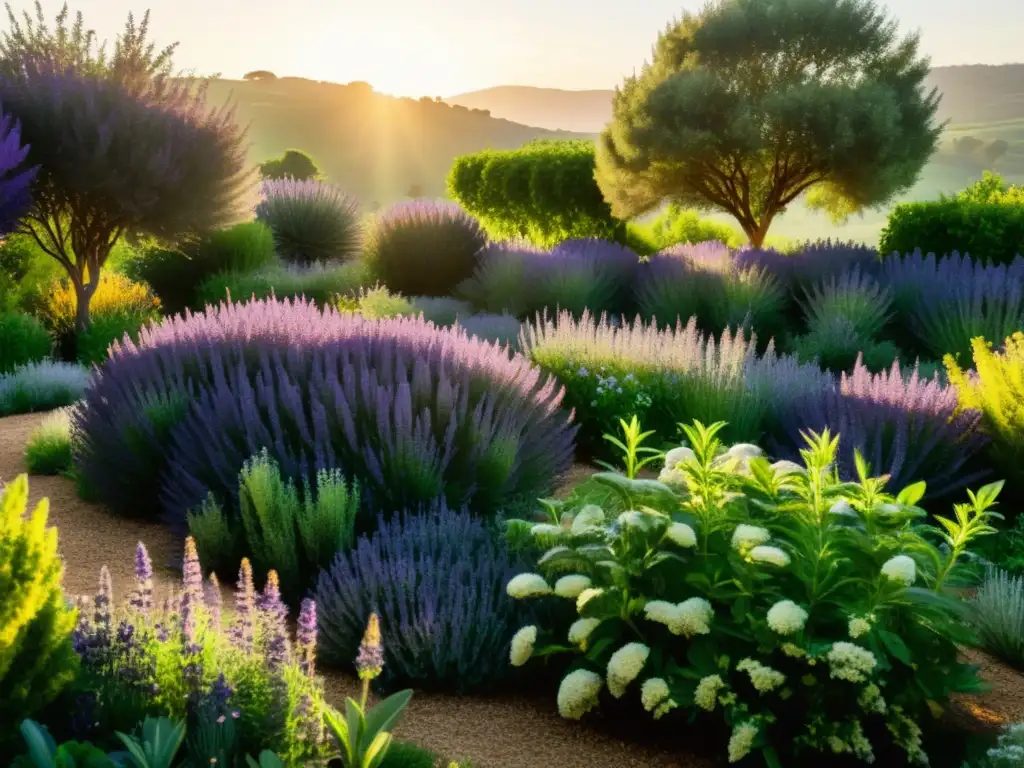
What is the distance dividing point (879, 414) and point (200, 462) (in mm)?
3941

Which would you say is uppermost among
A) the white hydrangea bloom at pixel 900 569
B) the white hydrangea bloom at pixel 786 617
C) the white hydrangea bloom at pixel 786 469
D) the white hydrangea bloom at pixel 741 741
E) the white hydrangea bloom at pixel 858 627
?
the white hydrangea bloom at pixel 786 469

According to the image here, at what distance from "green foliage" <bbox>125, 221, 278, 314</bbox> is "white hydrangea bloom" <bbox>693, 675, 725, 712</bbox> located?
12437 mm

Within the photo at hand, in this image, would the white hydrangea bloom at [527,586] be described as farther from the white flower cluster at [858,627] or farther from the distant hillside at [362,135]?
the distant hillside at [362,135]

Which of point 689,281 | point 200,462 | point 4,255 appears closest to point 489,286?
point 689,281

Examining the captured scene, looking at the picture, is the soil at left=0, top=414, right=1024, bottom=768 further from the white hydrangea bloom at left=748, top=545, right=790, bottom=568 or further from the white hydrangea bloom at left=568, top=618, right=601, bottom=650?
the white hydrangea bloom at left=748, top=545, right=790, bottom=568

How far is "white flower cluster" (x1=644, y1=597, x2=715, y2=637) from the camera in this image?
3023 mm

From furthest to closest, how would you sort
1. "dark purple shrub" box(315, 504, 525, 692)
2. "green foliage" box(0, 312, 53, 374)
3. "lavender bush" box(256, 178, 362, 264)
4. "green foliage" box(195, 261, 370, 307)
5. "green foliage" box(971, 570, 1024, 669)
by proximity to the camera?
"lavender bush" box(256, 178, 362, 264) → "green foliage" box(195, 261, 370, 307) → "green foliage" box(0, 312, 53, 374) → "green foliage" box(971, 570, 1024, 669) → "dark purple shrub" box(315, 504, 525, 692)

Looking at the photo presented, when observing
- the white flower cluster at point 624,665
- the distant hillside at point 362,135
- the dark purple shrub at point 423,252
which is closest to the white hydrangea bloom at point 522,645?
the white flower cluster at point 624,665

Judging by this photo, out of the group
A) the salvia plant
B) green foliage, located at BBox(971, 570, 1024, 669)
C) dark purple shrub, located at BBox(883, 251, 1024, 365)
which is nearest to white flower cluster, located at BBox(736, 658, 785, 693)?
the salvia plant

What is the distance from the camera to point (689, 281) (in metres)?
12.0

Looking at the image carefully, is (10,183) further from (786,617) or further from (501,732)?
(786,617)

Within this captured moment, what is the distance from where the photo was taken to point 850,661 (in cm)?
292

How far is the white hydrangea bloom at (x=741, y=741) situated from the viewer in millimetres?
2916

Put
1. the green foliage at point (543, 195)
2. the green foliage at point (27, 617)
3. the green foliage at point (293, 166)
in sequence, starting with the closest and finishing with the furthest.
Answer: the green foliage at point (27, 617) < the green foliage at point (543, 195) < the green foliage at point (293, 166)
